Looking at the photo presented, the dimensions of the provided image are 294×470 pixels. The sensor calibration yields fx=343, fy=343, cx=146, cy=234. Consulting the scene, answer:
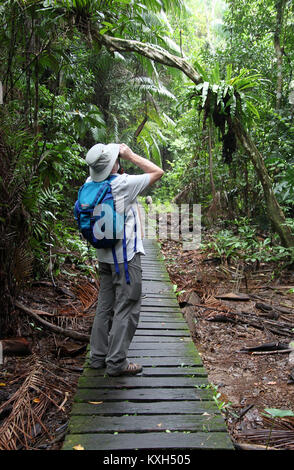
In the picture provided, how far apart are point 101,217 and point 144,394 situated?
1409mm

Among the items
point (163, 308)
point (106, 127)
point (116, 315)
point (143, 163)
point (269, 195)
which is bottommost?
point (163, 308)

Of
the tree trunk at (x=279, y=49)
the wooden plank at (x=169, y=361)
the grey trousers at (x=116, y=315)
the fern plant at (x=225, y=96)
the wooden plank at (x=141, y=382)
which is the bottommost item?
the wooden plank at (x=169, y=361)

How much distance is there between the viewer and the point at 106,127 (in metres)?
5.71

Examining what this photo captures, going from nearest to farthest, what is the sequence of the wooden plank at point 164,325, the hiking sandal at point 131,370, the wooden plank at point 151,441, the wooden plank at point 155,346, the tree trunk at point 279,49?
the wooden plank at point 151,441 < the hiking sandal at point 131,370 < the wooden plank at point 155,346 < the wooden plank at point 164,325 < the tree trunk at point 279,49

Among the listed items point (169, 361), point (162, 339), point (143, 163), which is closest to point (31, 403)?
point (169, 361)

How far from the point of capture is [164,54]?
227 inches

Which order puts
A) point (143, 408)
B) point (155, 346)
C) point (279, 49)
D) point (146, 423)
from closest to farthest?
1. point (146, 423)
2. point (143, 408)
3. point (155, 346)
4. point (279, 49)

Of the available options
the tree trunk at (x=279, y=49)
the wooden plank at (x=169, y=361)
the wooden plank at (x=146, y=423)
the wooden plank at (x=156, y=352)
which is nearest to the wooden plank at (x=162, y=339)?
the wooden plank at (x=156, y=352)

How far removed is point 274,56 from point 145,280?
19.1 ft

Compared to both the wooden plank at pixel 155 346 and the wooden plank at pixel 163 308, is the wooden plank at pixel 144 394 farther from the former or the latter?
the wooden plank at pixel 163 308

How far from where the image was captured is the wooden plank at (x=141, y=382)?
277cm

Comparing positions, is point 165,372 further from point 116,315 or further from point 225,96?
point 225,96

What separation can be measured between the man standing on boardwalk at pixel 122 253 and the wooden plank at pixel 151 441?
689mm

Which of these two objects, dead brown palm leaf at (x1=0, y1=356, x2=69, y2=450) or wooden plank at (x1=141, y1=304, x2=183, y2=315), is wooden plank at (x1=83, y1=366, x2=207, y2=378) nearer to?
dead brown palm leaf at (x1=0, y1=356, x2=69, y2=450)
